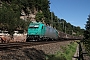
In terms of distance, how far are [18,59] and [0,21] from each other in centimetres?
3262

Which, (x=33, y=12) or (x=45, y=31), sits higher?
(x=33, y=12)

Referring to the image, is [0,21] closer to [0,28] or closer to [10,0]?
[0,28]

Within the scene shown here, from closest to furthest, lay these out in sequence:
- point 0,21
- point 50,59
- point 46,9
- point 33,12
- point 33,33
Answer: point 50,59 < point 33,33 < point 0,21 < point 33,12 < point 46,9

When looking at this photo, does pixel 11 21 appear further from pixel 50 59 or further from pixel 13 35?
pixel 50 59

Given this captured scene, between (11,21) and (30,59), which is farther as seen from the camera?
(11,21)

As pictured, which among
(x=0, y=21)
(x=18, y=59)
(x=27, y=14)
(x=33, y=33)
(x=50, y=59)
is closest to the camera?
(x=18, y=59)

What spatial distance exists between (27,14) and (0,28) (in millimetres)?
40906

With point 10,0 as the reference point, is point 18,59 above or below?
below

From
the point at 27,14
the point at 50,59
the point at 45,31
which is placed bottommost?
the point at 50,59

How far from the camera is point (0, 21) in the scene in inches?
1644

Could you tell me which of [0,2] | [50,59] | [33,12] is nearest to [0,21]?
[0,2]

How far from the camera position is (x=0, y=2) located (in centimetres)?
6469

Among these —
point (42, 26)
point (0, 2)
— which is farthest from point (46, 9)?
point (42, 26)

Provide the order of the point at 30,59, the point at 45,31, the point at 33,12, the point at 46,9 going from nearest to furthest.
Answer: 1. the point at 30,59
2. the point at 45,31
3. the point at 33,12
4. the point at 46,9
